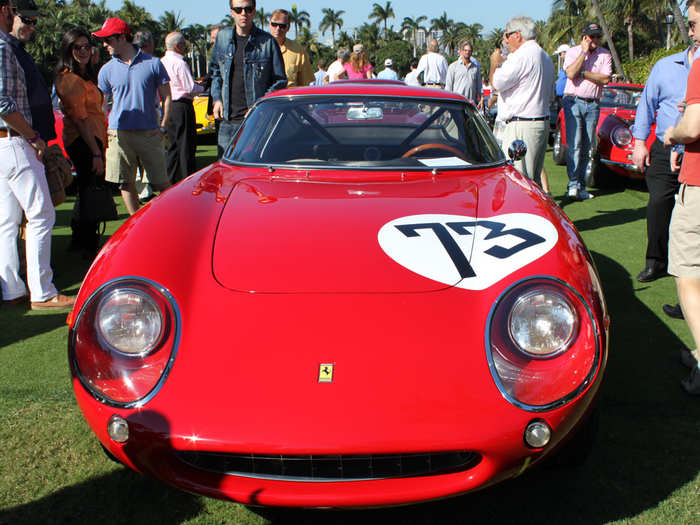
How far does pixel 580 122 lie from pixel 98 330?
6.42m

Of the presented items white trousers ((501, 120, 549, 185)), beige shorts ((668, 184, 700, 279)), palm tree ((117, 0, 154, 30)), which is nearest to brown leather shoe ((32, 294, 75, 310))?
beige shorts ((668, 184, 700, 279))

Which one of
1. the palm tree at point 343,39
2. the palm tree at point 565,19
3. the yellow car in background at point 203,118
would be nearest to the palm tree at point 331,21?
the palm tree at point 343,39

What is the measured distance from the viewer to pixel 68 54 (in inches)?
190

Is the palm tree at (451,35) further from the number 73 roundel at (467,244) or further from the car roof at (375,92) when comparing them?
the number 73 roundel at (467,244)

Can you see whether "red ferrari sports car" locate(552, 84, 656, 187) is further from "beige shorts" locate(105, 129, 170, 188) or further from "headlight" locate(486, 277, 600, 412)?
"headlight" locate(486, 277, 600, 412)

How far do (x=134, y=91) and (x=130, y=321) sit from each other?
144 inches

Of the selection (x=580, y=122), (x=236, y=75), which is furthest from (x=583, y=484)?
(x=580, y=122)

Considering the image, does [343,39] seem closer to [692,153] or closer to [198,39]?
[198,39]

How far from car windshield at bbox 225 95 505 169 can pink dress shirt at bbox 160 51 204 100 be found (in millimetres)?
4028

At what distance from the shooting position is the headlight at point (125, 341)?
1814 millimetres

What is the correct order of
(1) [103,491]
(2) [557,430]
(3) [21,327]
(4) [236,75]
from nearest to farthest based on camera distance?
(2) [557,430] → (1) [103,491] → (3) [21,327] → (4) [236,75]

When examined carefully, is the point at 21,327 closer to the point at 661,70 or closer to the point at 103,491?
the point at 103,491

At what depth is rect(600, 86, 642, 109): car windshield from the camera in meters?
8.50

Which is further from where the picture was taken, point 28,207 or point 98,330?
point 28,207
